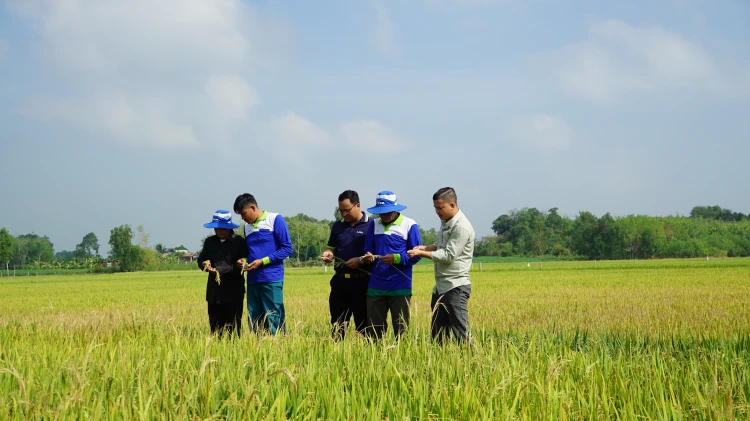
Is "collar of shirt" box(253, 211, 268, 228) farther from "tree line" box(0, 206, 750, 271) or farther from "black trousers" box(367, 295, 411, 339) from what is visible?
"tree line" box(0, 206, 750, 271)

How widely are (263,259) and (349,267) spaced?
107 centimetres

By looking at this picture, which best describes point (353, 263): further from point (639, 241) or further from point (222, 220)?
point (639, 241)

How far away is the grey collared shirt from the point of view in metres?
5.92

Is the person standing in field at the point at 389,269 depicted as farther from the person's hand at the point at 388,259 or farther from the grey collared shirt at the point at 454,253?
the grey collared shirt at the point at 454,253

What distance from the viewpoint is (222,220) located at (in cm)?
754

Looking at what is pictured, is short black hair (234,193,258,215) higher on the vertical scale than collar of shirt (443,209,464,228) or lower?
higher

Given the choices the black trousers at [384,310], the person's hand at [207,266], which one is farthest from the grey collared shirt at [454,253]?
the person's hand at [207,266]

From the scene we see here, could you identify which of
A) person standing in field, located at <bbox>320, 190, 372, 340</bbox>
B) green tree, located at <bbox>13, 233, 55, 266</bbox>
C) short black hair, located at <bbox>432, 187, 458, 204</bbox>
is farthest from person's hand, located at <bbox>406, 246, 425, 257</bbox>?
green tree, located at <bbox>13, 233, 55, 266</bbox>

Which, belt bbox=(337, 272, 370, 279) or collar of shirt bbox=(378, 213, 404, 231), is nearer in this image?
collar of shirt bbox=(378, 213, 404, 231)

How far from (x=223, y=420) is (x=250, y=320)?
4488 mm

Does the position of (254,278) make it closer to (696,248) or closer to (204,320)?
(204,320)

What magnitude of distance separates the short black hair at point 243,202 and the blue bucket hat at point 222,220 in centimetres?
15

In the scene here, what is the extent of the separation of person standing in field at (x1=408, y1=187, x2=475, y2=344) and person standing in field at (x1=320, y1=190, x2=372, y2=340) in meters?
1.26

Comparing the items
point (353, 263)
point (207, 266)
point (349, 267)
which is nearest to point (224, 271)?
point (207, 266)
